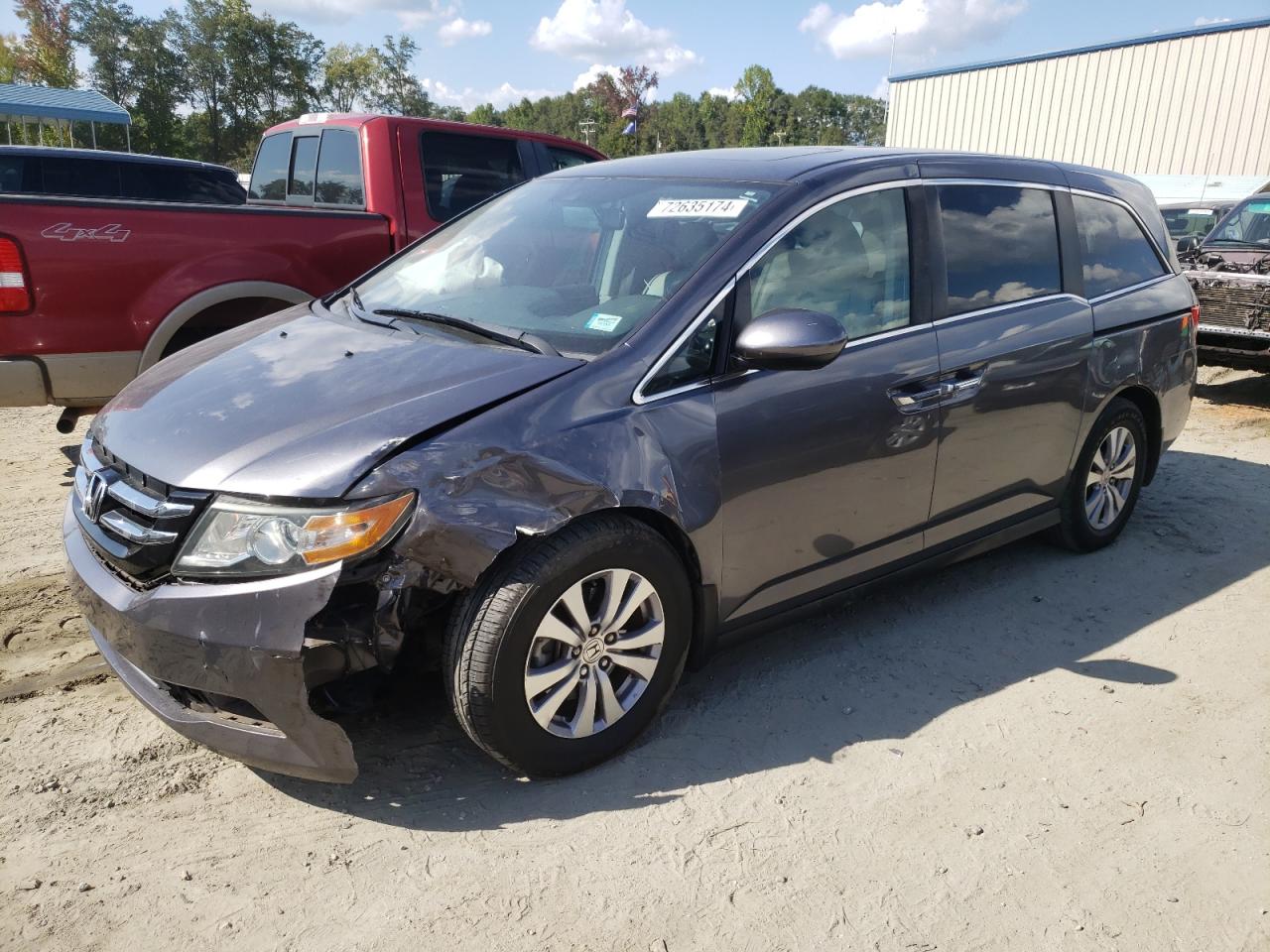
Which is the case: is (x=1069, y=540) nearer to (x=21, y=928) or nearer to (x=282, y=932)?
(x=282, y=932)

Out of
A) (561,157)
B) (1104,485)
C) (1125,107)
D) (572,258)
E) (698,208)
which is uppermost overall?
(1125,107)

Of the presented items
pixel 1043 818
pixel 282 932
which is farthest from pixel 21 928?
pixel 1043 818

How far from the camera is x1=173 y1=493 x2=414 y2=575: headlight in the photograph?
2361mm

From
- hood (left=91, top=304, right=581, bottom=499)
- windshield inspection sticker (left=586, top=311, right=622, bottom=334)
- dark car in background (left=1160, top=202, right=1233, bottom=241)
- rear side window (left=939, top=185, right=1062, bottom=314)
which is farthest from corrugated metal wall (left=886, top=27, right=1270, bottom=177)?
hood (left=91, top=304, right=581, bottom=499)

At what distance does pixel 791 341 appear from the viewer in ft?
9.38

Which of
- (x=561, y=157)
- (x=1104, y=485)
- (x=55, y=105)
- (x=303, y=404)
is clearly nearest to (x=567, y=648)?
(x=303, y=404)

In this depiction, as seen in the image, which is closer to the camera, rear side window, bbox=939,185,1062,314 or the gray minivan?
the gray minivan

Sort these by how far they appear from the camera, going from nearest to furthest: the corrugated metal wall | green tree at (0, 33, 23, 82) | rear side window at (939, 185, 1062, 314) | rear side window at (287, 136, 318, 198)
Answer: rear side window at (939, 185, 1062, 314) → rear side window at (287, 136, 318, 198) → the corrugated metal wall → green tree at (0, 33, 23, 82)

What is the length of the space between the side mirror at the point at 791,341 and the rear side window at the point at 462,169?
3836 millimetres

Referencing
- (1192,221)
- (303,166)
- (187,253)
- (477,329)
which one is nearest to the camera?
(477,329)

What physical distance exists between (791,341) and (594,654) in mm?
1090

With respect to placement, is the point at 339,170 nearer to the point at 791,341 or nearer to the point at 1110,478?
the point at 791,341

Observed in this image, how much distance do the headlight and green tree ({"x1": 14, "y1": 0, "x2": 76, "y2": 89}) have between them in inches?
1948

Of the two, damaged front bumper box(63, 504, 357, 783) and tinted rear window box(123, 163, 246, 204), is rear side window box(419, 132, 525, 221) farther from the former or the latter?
damaged front bumper box(63, 504, 357, 783)
